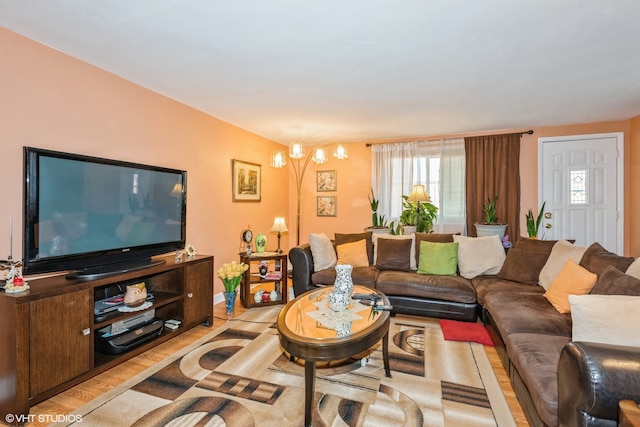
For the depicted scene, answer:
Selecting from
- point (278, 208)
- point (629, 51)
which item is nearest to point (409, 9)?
point (629, 51)

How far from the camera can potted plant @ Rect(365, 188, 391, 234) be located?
4.73 metres

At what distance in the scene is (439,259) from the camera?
359cm

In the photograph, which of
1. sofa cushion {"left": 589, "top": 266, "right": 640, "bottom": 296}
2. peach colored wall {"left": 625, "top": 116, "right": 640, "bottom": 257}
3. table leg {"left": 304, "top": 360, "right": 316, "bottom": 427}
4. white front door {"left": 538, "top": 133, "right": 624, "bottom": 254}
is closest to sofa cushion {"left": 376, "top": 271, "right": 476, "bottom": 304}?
sofa cushion {"left": 589, "top": 266, "right": 640, "bottom": 296}

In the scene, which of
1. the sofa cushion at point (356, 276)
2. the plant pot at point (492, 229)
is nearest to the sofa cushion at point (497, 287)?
the sofa cushion at point (356, 276)

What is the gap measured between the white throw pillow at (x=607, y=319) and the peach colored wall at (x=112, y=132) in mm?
3421

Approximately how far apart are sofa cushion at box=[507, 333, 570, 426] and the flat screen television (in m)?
2.73

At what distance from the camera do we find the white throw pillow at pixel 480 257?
3.51 metres

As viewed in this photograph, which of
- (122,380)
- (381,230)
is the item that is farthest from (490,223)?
(122,380)

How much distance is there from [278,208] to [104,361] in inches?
142

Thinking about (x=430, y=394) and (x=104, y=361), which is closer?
(x=430, y=394)

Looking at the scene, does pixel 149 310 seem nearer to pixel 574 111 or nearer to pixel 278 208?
pixel 278 208

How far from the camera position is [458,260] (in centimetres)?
364

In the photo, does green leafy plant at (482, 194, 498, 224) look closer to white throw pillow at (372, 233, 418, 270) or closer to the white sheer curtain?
the white sheer curtain

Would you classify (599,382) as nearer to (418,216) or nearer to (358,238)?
(358,238)
